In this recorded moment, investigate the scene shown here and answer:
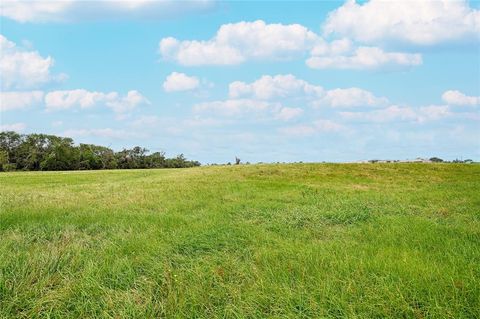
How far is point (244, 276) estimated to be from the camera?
6.26 m

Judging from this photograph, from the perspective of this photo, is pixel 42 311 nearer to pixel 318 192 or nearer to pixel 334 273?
pixel 334 273

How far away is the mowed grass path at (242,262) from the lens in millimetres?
5414

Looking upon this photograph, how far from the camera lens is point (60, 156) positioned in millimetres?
69938

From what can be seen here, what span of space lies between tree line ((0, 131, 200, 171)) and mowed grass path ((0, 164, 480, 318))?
61.2 metres

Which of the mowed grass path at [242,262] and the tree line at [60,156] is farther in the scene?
the tree line at [60,156]

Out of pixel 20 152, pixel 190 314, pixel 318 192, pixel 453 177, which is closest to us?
pixel 190 314

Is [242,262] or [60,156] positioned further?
[60,156]

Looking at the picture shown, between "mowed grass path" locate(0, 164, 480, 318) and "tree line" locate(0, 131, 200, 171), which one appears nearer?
"mowed grass path" locate(0, 164, 480, 318)

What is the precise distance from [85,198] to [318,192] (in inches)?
334

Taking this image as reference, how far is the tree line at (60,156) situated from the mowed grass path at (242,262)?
61.2 meters

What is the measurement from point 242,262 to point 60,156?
69.4 m

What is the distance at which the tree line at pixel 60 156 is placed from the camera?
2704 inches

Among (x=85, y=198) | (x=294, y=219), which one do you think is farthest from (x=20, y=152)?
(x=294, y=219)

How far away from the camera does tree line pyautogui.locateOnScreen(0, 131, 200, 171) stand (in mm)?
68688
